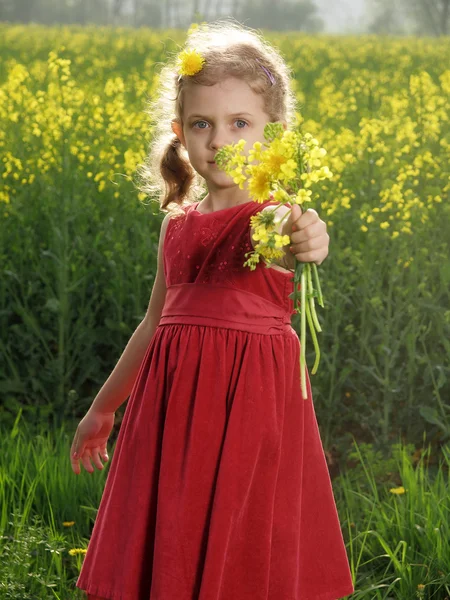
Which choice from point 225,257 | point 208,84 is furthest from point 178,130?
point 225,257

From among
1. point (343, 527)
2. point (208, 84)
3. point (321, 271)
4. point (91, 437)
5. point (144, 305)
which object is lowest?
point (343, 527)

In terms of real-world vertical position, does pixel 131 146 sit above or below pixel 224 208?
above

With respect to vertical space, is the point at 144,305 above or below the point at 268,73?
below

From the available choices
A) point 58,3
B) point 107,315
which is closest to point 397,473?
point 107,315

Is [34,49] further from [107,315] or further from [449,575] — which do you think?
[449,575]

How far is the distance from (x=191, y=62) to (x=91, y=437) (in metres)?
0.87

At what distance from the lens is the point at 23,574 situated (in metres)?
2.39

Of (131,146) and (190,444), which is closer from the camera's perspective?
(190,444)

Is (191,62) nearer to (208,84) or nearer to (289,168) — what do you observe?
(208,84)

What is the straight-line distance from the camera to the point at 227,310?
1.80 m

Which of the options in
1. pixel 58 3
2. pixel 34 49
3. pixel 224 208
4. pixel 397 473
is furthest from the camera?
pixel 58 3

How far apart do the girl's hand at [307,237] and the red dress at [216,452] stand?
A: 11.2 inches

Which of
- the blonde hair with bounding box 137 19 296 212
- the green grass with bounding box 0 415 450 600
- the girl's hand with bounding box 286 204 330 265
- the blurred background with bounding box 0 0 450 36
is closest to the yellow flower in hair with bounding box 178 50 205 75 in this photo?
the blonde hair with bounding box 137 19 296 212

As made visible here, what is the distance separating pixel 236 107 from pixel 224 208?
0.67 ft
